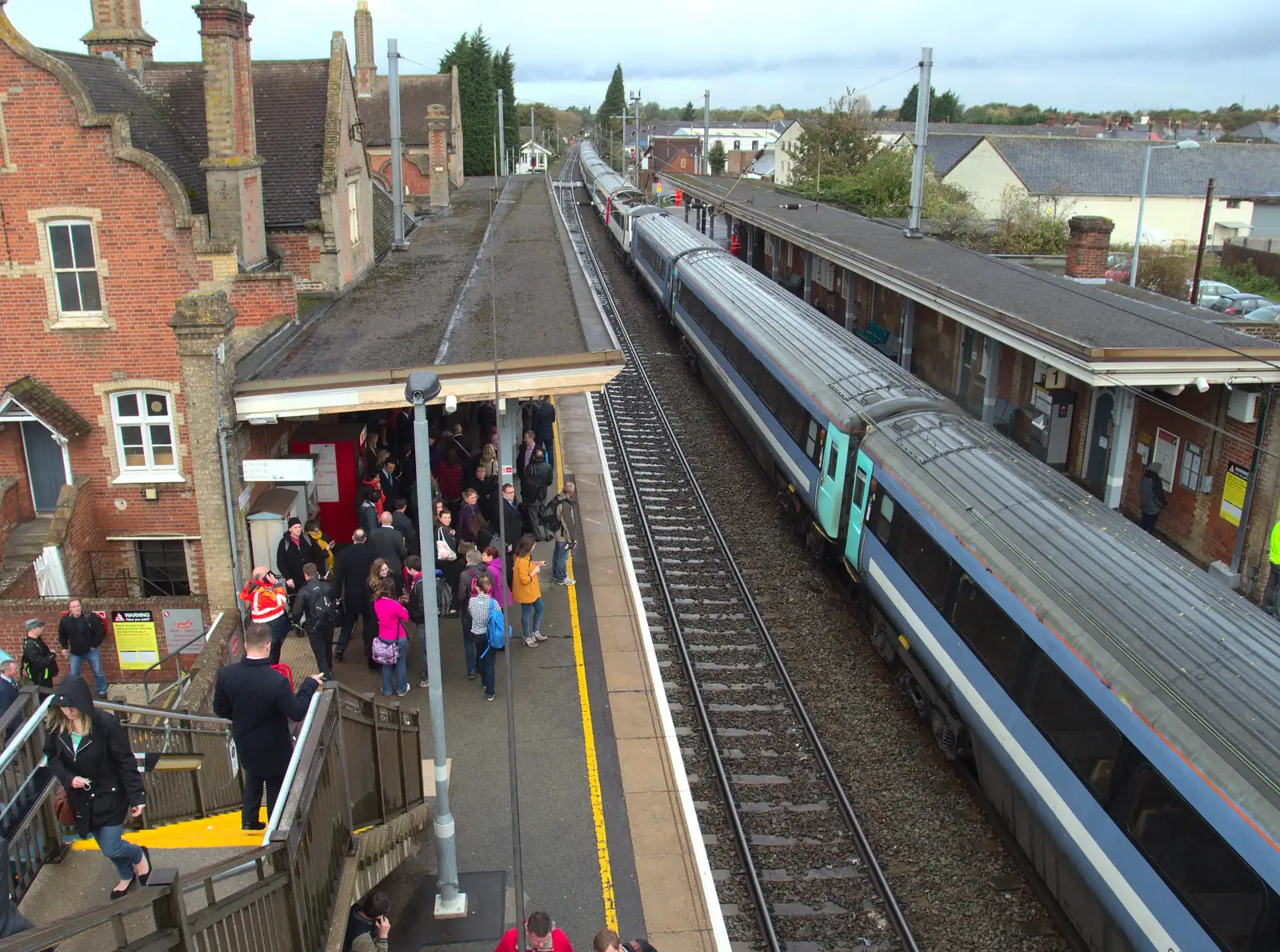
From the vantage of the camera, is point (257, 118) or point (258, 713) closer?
point (258, 713)

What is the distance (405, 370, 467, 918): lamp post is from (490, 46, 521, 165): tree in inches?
3100

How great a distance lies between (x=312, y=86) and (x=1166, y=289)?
83.4 feet

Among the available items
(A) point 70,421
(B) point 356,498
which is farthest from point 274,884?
(A) point 70,421

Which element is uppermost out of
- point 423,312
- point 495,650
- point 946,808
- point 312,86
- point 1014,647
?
point 312,86

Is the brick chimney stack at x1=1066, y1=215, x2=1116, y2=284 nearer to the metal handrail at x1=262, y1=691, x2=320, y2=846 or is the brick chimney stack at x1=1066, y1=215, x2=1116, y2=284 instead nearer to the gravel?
the gravel

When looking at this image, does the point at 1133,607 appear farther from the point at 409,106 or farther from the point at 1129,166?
the point at 1129,166

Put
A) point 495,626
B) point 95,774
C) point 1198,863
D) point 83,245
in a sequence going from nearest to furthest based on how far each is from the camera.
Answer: point 95,774 → point 1198,863 → point 495,626 → point 83,245

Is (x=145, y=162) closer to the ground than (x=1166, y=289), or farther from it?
farther from it

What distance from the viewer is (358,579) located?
11219 millimetres

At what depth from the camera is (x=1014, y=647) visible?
28.9 feet

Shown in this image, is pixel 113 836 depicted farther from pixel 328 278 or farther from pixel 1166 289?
pixel 1166 289

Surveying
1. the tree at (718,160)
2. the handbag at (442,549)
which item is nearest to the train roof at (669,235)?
the handbag at (442,549)

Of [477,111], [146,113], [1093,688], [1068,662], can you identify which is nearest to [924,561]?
[1068,662]

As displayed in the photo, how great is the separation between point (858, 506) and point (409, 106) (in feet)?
135
